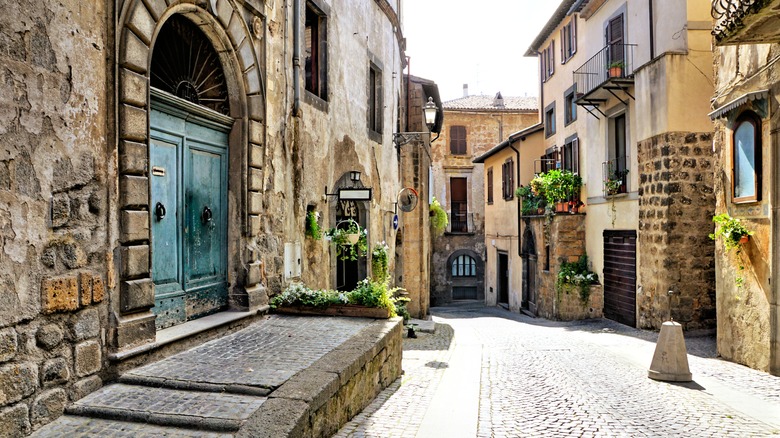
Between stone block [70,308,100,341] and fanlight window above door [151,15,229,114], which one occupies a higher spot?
fanlight window above door [151,15,229,114]

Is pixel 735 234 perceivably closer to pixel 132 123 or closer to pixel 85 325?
pixel 132 123

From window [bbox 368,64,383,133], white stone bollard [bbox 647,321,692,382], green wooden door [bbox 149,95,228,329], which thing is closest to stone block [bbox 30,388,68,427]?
green wooden door [bbox 149,95,228,329]

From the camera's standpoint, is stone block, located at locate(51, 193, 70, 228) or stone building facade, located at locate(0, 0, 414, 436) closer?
stone building facade, located at locate(0, 0, 414, 436)

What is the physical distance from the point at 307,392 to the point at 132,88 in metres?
2.70

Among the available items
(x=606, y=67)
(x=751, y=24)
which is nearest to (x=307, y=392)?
(x=751, y=24)

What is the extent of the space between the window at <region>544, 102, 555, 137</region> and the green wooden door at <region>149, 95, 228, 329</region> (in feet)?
56.3

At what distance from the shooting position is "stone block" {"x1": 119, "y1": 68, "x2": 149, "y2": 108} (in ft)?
14.6

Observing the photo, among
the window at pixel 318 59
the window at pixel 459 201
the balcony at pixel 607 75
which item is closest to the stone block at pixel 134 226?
the window at pixel 318 59

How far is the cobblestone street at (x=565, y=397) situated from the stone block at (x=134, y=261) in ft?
6.89

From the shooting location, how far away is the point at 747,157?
8242 mm

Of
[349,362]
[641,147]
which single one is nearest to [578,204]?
[641,147]

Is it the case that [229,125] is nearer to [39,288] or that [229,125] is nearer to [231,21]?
[231,21]

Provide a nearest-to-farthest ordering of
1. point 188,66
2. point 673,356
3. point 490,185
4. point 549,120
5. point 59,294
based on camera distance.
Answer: point 59,294, point 188,66, point 673,356, point 549,120, point 490,185

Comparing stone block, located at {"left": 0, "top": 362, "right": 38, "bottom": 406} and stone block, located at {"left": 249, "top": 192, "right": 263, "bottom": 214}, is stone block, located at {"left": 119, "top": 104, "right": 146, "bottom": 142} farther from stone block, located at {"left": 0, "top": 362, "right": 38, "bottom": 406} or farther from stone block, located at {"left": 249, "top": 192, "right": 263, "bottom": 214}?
stone block, located at {"left": 249, "top": 192, "right": 263, "bottom": 214}
